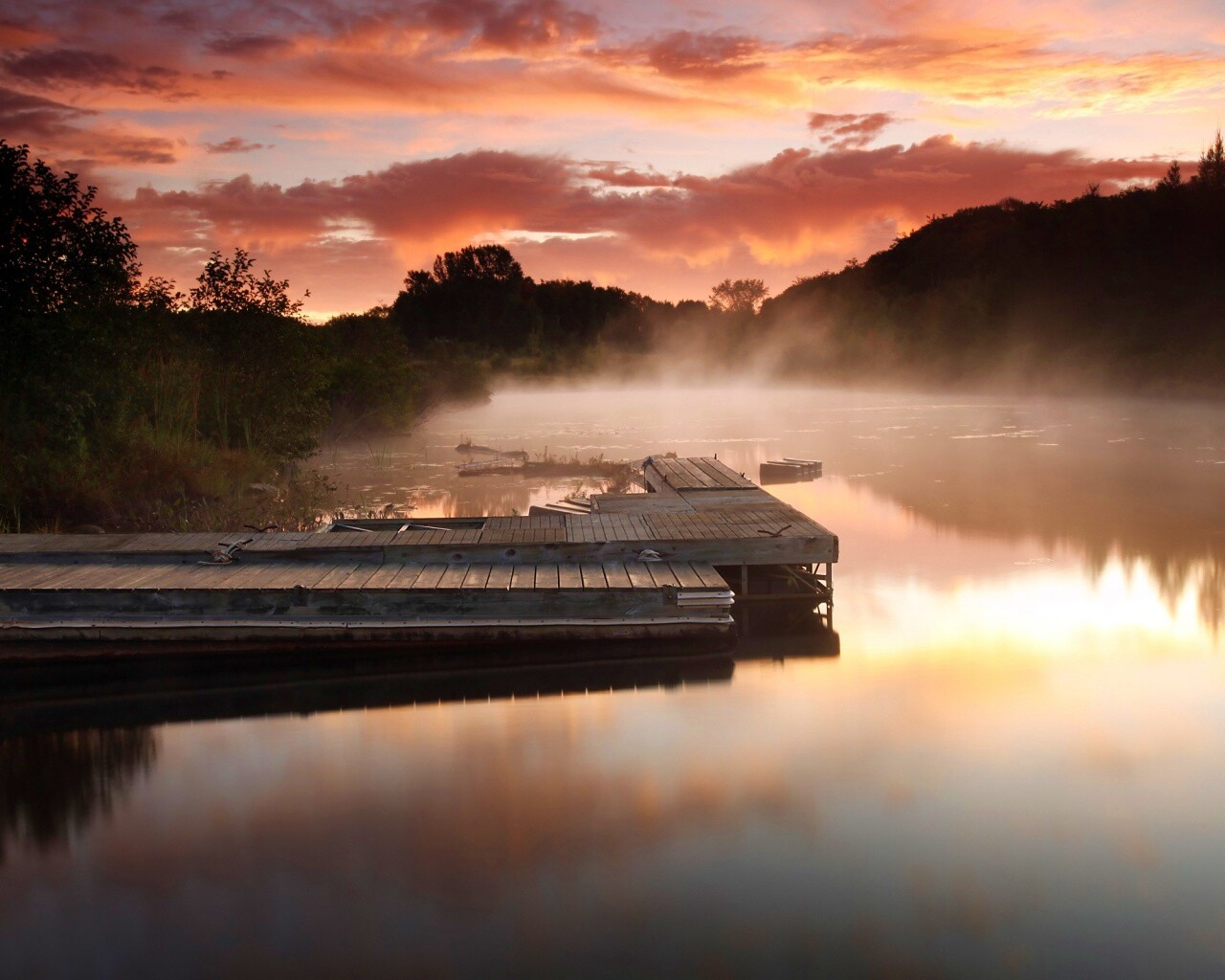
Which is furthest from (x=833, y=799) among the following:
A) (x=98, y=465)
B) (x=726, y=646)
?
(x=98, y=465)

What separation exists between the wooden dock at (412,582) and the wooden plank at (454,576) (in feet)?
0.08

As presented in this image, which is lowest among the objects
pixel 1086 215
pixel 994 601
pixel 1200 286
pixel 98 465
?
pixel 994 601

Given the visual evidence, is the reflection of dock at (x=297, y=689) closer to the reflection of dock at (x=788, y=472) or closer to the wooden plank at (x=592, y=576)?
the wooden plank at (x=592, y=576)

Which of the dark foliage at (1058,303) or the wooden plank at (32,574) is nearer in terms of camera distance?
the wooden plank at (32,574)

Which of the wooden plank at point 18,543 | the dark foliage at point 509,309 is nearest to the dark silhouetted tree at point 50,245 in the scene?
the wooden plank at point 18,543

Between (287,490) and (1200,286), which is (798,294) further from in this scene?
(287,490)

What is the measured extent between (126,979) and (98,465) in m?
10.8

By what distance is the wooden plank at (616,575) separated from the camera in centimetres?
935

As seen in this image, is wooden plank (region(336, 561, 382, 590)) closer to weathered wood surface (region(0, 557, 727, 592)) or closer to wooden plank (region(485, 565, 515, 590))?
weathered wood surface (region(0, 557, 727, 592))

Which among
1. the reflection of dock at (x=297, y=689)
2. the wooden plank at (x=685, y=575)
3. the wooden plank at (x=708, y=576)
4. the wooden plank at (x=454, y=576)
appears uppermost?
the wooden plank at (x=454, y=576)

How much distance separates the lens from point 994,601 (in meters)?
11.9

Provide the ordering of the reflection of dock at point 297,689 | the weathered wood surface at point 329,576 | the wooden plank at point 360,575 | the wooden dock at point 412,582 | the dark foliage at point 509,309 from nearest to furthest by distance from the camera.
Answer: the reflection of dock at point 297,689 < the wooden dock at point 412,582 < the weathered wood surface at point 329,576 < the wooden plank at point 360,575 < the dark foliage at point 509,309

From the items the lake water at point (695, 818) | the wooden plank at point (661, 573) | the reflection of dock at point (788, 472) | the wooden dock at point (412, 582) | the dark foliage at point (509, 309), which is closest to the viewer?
the lake water at point (695, 818)

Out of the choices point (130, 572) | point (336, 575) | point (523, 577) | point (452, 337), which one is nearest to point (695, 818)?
point (523, 577)
